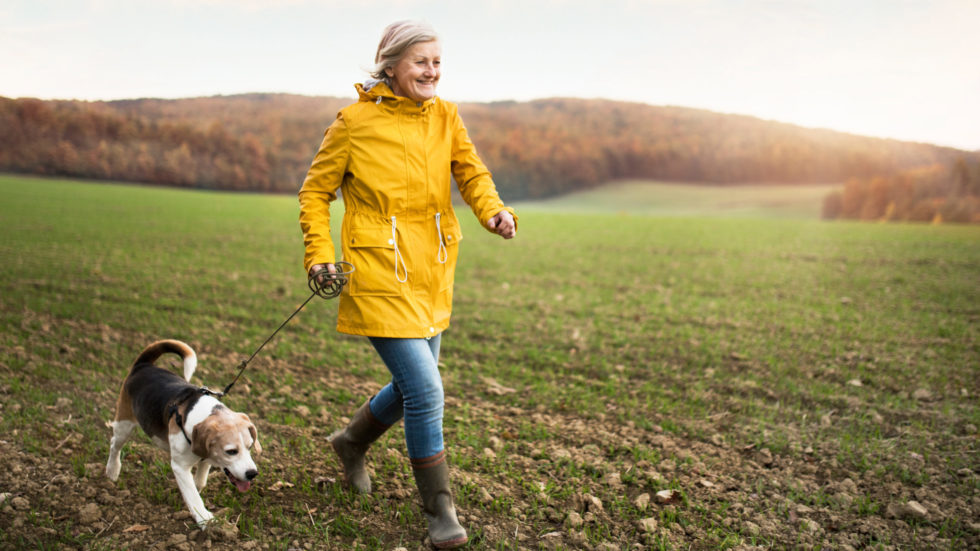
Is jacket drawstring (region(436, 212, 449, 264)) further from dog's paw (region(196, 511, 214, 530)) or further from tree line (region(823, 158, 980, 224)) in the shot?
tree line (region(823, 158, 980, 224))

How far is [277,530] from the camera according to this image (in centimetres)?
319

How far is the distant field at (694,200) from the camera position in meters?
43.5

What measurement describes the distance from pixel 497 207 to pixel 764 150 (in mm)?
50255

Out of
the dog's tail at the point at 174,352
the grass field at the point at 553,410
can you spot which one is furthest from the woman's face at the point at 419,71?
the grass field at the point at 553,410

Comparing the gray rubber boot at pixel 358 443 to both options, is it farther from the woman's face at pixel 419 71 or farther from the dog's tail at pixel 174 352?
the woman's face at pixel 419 71

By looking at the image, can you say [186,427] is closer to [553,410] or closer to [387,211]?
[387,211]

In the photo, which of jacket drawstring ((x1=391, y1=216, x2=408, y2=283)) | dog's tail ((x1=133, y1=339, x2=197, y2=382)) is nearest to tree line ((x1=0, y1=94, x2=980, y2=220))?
dog's tail ((x1=133, y1=339, x2=197, y2=382))

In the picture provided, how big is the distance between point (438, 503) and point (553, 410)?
2.06 metres

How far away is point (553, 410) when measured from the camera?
16.5 feet

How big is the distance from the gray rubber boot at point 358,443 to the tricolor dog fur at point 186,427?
2.13 ft

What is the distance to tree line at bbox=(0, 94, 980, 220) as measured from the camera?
79.3 ft

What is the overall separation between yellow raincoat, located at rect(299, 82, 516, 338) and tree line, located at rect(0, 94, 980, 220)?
523 inches

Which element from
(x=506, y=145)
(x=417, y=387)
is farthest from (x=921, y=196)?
(x=417, y=387)

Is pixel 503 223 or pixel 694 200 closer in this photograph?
pixel 503 223
